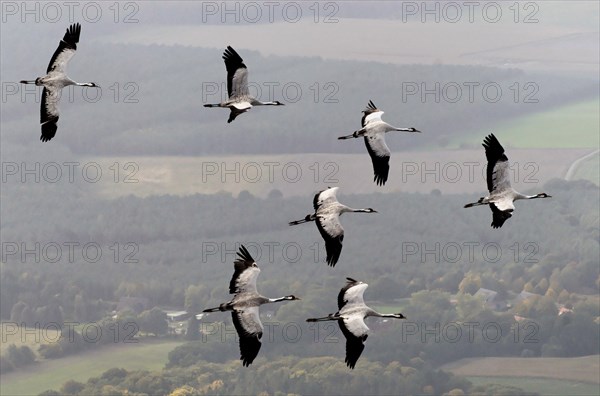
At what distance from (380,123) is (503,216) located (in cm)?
740

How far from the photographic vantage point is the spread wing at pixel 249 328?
63.9 metres

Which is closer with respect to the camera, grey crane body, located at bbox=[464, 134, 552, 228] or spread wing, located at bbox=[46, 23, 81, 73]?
spread wing, located at bbox=[46, 23, 81, 73]

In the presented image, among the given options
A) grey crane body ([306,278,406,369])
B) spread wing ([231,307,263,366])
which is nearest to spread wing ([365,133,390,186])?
grey crane body ([306,278,406,369])

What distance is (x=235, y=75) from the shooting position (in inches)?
2736

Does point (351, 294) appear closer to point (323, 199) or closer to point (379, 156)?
point (323, 199)

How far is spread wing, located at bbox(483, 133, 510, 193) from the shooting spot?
67625mm

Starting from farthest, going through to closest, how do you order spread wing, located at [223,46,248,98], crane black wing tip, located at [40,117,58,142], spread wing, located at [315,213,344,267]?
spread wing, located at [223,46,248,98], spread wing, located at [315,213,344,267], crane black wing tip, located at [40,117,58,142]

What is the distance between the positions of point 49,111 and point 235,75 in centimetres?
769

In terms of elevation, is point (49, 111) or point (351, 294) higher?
point (49, 111)

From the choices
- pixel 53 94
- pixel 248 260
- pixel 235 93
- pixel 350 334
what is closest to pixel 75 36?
pixel 53 94

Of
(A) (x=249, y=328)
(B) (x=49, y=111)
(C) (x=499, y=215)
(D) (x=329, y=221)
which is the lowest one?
(A) (x=249, y=328)

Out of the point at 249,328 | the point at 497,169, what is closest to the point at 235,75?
the point at 497,169

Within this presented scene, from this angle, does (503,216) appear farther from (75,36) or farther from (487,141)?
(75,36)

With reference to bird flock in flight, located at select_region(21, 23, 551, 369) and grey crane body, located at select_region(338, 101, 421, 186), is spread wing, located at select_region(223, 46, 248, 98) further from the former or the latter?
grey crane body, located at select_region(338, 101, 421, 186)
